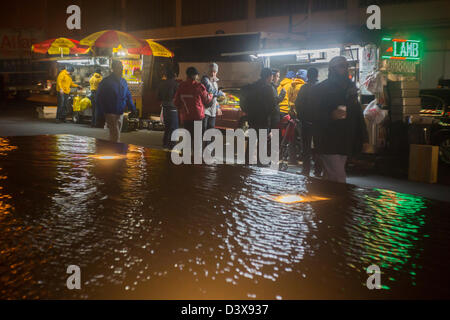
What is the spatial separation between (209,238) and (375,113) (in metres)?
7.52

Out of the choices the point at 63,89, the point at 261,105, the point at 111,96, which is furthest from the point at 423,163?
the point at 63,89

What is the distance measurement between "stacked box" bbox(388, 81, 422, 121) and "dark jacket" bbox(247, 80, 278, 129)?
2.25 m

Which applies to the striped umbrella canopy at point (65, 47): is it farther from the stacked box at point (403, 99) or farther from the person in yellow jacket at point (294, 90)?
the stacked box at point (403, 99)

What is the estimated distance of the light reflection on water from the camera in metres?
2.13

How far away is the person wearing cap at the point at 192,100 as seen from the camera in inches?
379

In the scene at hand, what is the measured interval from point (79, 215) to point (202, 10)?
87.0 ft

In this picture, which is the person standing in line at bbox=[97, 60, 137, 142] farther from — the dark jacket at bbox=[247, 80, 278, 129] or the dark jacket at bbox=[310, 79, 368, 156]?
the dark jacket at bbox=[310, 79, 368, 156]

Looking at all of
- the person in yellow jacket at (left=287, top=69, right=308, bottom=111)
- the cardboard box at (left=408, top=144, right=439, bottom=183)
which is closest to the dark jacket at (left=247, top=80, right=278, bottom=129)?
the person in yellow jacket at (left=287, top=69, right=308, bottom=111)

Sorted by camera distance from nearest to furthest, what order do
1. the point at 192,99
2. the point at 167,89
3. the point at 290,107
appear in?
the point at 192,99, the point at 290,107, the point at 167,89

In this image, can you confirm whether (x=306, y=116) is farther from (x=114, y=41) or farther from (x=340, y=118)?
(x=114, y=41)

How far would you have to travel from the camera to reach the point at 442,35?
18578 millimetres

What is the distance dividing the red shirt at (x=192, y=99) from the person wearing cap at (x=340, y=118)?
413 cm

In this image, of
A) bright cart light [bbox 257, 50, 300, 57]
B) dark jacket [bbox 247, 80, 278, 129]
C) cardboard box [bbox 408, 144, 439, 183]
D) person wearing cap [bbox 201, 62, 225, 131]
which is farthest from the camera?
bright cart light [bbox 257, 50, 300, 57]

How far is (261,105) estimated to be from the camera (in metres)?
8.73
